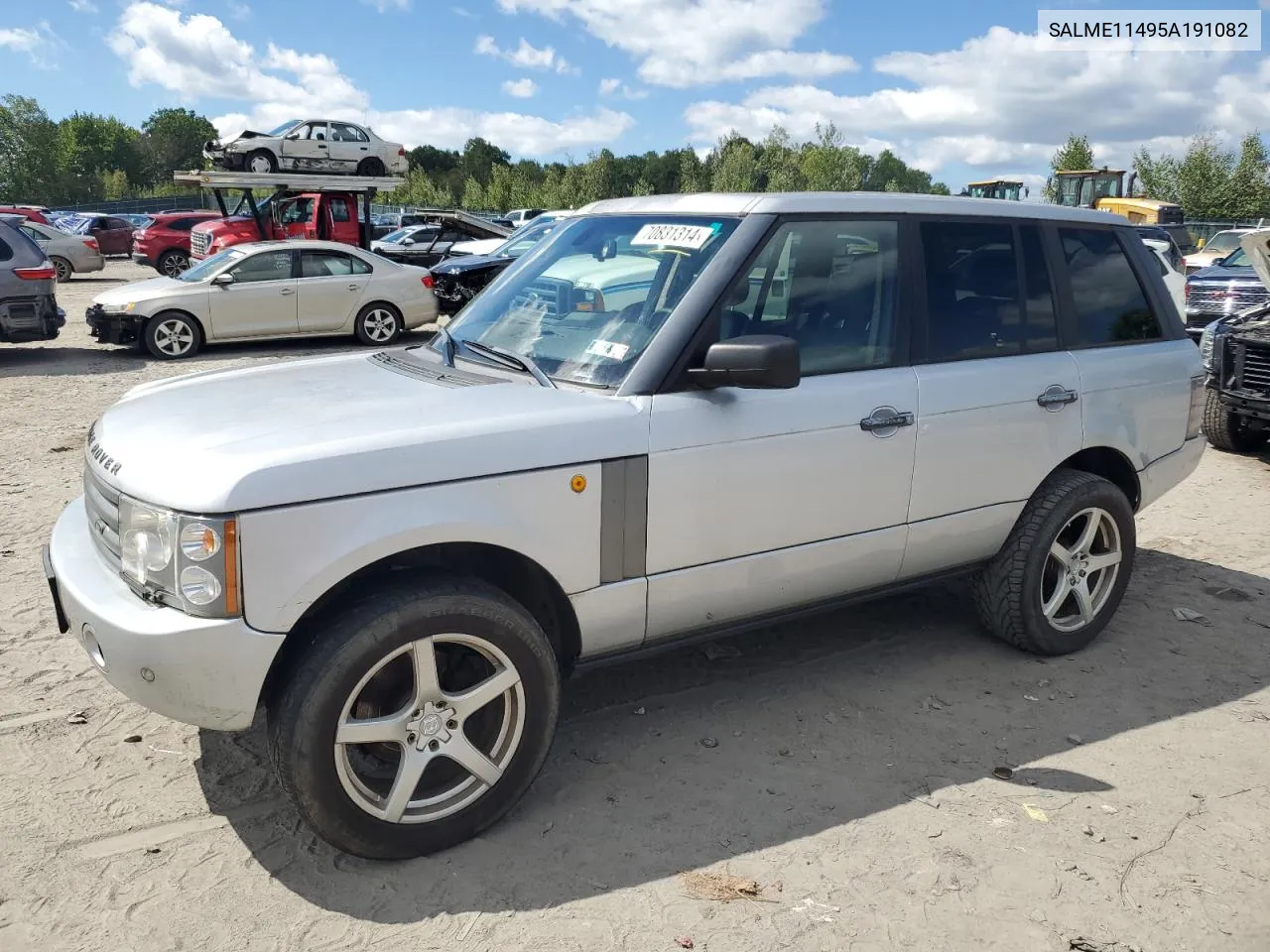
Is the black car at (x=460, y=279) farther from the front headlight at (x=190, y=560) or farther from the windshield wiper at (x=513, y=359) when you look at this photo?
the front headlight at (x=190, y=560)

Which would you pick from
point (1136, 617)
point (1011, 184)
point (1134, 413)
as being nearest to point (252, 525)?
point (1134, 413)

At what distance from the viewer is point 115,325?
42.0ft

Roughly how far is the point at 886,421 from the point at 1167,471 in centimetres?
201

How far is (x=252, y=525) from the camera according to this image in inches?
102

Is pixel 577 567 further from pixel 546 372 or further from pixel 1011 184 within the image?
pixel 1011 184

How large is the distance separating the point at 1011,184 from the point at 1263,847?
144 feet

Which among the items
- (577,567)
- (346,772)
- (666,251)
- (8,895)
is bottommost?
(8,895)

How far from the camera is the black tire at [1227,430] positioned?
8680mm

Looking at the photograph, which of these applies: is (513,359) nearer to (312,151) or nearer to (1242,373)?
(1242,373)

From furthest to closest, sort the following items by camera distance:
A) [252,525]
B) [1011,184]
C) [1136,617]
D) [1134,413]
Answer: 1. [1011,184]
2. [1136,617]
3. [1134,413]
4. [252,525]

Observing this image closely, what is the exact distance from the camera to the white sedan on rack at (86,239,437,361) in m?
12.9

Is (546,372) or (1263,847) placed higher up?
(546,372)

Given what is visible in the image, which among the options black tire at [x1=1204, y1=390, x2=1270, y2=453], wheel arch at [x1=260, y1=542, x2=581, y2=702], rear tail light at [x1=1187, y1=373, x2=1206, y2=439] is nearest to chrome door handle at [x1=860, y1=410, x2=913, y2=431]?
wheel arch at [x1=260, y1=542, x2=581, y2=702]

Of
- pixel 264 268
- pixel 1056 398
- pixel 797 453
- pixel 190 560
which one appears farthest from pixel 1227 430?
pixel 264 268
